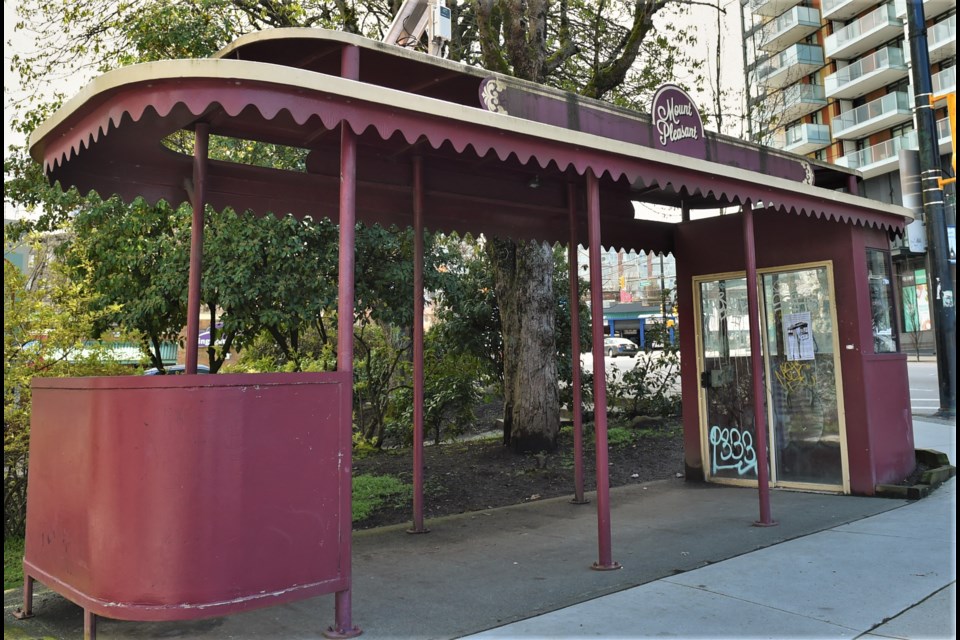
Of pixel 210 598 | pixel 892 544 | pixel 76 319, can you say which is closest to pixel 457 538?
pixel 210 598

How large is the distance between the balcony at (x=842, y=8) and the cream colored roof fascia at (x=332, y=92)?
43.0 metres

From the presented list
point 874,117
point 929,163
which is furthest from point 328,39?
point 874,117

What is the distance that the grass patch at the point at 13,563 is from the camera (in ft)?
20.1

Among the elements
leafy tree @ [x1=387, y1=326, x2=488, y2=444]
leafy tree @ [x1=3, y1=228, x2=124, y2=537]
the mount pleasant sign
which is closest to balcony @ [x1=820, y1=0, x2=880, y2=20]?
leafy tree @ [x1=387, y1=326, x2=488, y2=444]

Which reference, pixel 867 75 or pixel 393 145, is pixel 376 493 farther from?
pixel 867 75

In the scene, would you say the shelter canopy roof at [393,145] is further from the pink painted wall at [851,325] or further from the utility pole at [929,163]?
the utility pole at [929,163]

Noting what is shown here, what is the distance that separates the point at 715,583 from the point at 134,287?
370 inches

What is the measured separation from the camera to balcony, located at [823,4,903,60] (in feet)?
126

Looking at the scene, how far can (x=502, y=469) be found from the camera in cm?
947

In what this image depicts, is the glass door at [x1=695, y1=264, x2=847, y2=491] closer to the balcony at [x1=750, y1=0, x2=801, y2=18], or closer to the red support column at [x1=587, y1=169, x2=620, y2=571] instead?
the red support column at [x1=587, y1=169, x2=620, y2=571]

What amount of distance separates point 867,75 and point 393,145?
4220 centimetres

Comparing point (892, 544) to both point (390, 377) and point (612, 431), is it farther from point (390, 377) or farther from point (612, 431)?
point (390, 377)

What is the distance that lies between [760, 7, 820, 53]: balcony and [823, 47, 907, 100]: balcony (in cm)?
357

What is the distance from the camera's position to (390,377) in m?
12.8
